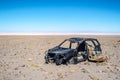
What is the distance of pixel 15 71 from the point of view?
1105 cm

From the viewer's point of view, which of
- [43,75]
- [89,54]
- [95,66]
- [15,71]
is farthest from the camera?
[89,54]

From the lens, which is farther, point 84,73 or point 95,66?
point 95,66

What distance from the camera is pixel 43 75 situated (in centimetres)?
1011

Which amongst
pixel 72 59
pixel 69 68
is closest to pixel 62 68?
pixel 69 68

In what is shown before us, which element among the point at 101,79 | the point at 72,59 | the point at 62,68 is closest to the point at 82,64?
Result: the point at 72,59

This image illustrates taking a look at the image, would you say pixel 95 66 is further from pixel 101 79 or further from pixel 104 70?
pixel 101 79

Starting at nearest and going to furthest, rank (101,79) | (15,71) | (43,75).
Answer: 1. (101,79)
2. (43,75)
3. (15,71)

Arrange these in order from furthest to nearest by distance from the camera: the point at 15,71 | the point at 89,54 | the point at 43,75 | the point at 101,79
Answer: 1. the point at 89,54
2. the point at 15,71
3. the point at 43,75
4. the point at 101,79

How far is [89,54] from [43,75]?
178 inches

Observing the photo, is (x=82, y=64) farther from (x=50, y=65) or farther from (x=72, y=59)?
(x=50, y=65)

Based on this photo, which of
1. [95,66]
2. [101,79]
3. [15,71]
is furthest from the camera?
[95,66]

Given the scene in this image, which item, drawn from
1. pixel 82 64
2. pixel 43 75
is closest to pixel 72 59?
pixel 82 64

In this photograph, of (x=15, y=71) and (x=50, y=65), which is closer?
(x=15, y=71)

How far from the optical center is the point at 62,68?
1170cm
